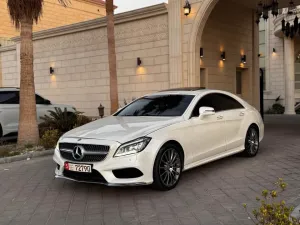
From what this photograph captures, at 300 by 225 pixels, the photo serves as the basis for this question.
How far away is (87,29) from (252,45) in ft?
26.8

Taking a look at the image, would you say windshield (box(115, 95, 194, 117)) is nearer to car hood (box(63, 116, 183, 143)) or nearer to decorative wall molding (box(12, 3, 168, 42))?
car hood (box(63, 116, 183, 143))

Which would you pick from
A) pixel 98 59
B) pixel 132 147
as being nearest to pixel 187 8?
pixel 98 59

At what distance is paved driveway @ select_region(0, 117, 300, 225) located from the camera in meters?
4.29

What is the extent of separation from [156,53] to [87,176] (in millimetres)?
9819

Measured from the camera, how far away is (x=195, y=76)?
522 inches

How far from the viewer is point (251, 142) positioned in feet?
24.8

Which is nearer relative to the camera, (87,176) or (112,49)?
(87,176)

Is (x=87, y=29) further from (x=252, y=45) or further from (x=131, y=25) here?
(x=252, y=45)

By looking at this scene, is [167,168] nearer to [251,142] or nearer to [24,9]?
[251,142]

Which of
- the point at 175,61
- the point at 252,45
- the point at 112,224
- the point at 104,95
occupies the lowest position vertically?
the point at 112,224

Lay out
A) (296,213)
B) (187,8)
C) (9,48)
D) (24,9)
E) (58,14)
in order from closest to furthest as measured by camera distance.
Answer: (296,213), (24,9), (187,8), (9,48), (58,14)

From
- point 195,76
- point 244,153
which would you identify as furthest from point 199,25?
point 244,153

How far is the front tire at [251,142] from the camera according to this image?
7445 mm

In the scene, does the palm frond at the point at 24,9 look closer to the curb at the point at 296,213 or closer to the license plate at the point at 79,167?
the license plate at the point at 79,167
